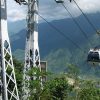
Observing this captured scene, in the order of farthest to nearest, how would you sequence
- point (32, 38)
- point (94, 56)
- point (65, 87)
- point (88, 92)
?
point (94, 56), point (65, 87), point (88, 92), point (32, 38)

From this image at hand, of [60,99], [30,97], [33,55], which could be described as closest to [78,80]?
[60,99]

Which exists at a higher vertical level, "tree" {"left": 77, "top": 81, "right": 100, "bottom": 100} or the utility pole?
the utility pole

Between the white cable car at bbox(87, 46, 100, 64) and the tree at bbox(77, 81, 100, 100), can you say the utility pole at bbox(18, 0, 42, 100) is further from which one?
the white cable car at bbox(87, 46, 100, 64)

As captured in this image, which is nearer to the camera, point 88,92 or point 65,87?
point 88,92

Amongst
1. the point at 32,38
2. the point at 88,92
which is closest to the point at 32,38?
the point at 32,38

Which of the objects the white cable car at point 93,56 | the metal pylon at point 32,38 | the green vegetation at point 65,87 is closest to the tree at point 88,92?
the green vegetation at point 65,87

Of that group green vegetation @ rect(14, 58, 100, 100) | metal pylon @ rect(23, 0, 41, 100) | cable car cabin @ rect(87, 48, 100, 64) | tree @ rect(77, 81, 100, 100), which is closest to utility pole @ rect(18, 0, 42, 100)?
metal pylon @ rect(23, 0, 41, 100)

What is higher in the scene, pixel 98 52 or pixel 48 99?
pixel 98 52

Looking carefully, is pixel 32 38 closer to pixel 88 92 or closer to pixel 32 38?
pixel 32 38

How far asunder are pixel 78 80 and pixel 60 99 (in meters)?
5.22

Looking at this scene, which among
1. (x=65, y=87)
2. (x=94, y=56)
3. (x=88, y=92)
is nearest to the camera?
(x=88, y=92)

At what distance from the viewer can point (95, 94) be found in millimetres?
51688

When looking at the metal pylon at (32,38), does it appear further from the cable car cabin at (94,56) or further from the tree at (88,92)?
the cable car cabin at (94,56)

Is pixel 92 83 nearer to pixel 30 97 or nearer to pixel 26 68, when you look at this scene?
pixel 26 68
